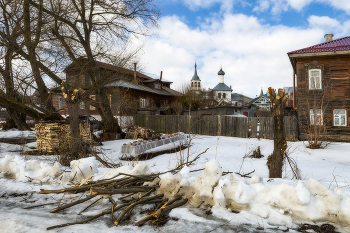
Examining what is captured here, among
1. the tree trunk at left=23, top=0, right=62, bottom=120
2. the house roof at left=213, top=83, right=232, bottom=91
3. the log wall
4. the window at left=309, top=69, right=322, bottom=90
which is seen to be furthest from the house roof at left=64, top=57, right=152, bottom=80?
the house roof at left=213, top=83, right=232, bottom=91

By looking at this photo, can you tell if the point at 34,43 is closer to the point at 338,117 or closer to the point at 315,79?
the point at 315,79

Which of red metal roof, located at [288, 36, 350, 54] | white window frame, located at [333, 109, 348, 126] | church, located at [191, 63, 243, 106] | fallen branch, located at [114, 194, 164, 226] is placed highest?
church, located at [191, 63, 243, 106]

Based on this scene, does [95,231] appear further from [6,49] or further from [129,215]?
[6,49]

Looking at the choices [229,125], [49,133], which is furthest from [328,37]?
[49,133]

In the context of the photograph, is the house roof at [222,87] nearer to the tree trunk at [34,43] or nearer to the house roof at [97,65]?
the house roof at [97,65]

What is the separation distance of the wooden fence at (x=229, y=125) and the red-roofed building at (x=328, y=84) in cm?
91

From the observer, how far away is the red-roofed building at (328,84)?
1405 centimetres

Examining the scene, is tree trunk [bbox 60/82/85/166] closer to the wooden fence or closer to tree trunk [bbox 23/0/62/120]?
tree trunk [bbox 23/0/62/120]

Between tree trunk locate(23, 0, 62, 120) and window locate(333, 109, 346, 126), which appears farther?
window locate(333, 109, 346, 126)

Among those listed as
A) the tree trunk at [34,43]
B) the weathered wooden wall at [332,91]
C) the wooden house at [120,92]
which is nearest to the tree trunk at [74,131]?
the wooden house at [120,92]

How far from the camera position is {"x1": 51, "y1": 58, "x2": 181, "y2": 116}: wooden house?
12.4 m

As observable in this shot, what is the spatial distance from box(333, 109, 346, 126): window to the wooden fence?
2523 millimetres

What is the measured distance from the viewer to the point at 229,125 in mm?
16594

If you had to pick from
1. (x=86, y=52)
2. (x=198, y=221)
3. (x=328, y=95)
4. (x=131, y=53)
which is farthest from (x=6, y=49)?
(x=328, y=95)
